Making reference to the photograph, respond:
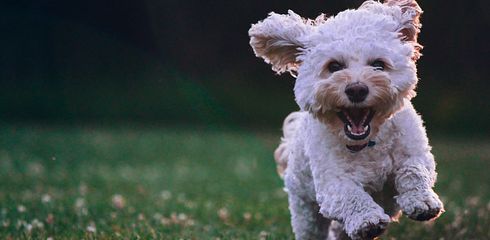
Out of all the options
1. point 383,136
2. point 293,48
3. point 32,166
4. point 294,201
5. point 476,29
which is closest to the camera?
point 383,136

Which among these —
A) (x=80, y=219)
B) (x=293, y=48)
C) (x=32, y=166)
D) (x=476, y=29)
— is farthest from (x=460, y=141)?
(x=293, y=48)

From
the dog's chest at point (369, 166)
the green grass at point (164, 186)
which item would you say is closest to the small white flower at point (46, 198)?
the green grass at point (164, 186)

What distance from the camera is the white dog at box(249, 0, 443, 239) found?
4.54 m

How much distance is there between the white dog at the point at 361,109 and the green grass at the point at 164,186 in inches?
72.1

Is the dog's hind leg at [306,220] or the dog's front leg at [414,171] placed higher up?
the dog's front leg at [414,171]

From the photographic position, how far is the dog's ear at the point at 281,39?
202 inches

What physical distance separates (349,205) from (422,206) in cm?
38

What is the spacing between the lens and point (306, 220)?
5742 mm

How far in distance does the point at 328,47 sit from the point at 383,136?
59cm

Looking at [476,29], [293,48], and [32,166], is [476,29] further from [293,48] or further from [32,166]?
[293,48]

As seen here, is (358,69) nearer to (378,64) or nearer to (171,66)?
(378,64)

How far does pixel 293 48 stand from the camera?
205 inches

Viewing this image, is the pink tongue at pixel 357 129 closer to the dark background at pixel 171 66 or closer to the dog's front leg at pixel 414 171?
the dog's front leg at pixel 414 171

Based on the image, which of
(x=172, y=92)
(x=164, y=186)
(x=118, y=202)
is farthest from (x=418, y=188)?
(x=172, y=92)
